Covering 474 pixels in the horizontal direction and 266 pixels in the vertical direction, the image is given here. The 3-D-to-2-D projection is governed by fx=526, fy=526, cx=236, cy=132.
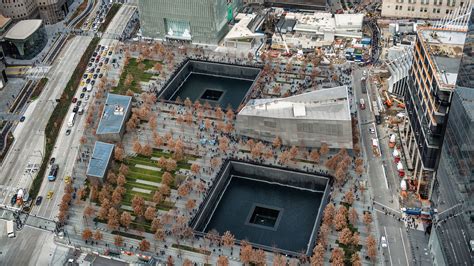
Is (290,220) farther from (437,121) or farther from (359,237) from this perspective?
(437,121)

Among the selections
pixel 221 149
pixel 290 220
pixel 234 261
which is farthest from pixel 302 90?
pixel 234 261

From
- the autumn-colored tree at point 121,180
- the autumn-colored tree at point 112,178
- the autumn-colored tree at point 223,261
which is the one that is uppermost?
the autumn-colored tree at point 112,178

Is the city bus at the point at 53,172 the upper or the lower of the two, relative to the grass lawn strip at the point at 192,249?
upper

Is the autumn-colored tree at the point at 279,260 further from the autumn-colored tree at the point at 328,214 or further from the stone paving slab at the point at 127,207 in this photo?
the stone paving slab at the point at 127,207

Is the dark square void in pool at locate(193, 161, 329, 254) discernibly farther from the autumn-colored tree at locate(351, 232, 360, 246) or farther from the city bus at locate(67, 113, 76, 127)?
the city bus at locate(67, 113, 76, 127)

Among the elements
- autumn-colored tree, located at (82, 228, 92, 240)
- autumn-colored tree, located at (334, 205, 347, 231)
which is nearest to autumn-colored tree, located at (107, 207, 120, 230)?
autumn-colored tree, located at (82, 228, 92, 240)

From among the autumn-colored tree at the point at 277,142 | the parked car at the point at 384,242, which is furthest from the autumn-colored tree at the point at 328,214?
the autumn-colored tree at the point at 277,142
